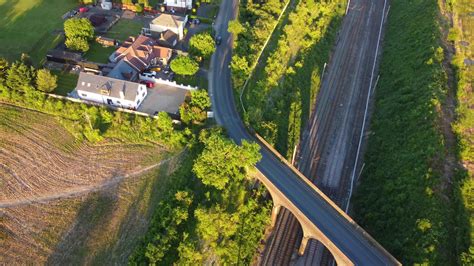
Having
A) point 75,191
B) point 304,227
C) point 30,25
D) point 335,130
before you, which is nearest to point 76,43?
point 30,25

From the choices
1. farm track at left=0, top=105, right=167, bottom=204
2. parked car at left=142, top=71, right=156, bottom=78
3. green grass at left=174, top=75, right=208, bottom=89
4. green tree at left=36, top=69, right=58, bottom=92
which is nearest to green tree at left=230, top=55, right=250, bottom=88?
green grass at left=174, top=75, right=208, bottom=89

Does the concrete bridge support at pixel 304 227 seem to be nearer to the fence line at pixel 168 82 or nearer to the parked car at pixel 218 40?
the fence line at pixel 168 82

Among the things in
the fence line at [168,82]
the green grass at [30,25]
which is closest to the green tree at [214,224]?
the fence line at [168,82]

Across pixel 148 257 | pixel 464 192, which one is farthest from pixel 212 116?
pixel 464 192

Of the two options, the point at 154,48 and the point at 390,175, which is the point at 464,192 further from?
the point at 154,48

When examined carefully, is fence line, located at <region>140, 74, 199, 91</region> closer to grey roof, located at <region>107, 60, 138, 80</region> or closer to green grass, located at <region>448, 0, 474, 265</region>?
grey roof, located at <region>107, 60, 138, 80</region>

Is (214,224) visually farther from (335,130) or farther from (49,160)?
(335,130)
